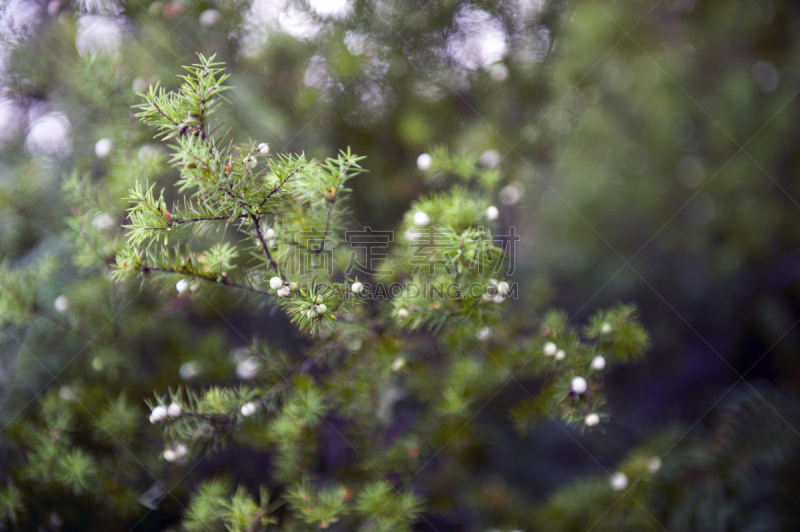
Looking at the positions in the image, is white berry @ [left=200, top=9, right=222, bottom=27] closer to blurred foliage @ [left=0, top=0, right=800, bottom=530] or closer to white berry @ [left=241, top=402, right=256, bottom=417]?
blurred foliage @ [left=0, top=0, right=800, bottom=530]

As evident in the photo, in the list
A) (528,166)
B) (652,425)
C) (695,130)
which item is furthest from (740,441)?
(695,130)

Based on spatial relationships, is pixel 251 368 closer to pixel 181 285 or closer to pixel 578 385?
pixel 181 285

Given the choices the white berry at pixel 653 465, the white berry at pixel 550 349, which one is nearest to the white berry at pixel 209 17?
the white berry at pixel 550 349

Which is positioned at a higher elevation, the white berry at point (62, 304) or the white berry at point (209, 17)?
the white berry at point (209, 17)

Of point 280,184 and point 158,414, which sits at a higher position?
point 280,184

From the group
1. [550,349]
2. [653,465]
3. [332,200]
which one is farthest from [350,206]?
[653,465]

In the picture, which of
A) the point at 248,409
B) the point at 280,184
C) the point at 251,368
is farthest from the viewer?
the point at 251,368

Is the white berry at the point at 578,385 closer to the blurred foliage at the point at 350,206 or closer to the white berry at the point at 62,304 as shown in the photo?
the blurred foliage at the point at 350,206

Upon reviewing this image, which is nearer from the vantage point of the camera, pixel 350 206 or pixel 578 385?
pixel 578 385

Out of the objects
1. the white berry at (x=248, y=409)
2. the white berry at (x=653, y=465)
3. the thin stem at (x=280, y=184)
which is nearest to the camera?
the thin stem at (x=280, y=184)

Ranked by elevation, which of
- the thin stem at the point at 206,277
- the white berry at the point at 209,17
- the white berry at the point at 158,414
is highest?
the white berry at the point at 209,17

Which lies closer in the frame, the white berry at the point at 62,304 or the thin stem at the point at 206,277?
the thin stem at the point at 206,277

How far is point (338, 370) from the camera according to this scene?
694 millimetres

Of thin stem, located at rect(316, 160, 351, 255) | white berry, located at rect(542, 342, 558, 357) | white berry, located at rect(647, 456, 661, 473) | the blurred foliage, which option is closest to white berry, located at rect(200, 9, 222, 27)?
the blurred foliage
